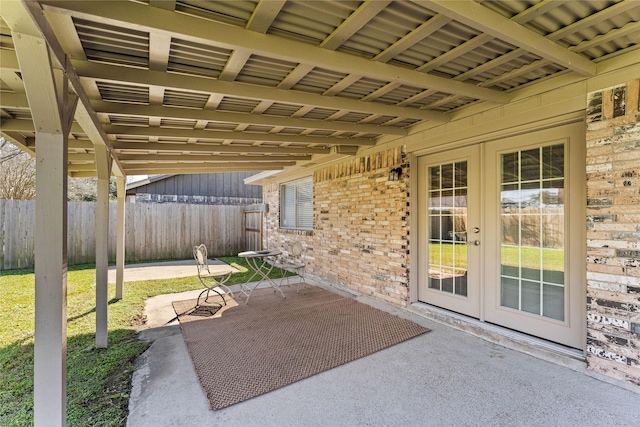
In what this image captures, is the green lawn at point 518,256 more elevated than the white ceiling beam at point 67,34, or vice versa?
the white ceiling beam at point 67,34

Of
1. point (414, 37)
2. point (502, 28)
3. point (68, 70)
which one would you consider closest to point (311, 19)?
point (414, 37)

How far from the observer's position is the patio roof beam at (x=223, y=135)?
12.4 ft

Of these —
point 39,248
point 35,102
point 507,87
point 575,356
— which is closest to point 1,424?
point 39,248

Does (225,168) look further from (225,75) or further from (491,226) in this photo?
(491,226)

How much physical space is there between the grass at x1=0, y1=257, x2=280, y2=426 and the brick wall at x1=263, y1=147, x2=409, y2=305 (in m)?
2.97

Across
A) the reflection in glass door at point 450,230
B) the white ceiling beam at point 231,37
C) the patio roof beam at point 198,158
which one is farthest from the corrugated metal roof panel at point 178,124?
the reflection in glass door at point 450,230

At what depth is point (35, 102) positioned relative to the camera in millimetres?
1709

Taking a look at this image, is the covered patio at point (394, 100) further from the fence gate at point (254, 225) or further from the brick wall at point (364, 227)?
the fence gate at point (254, 225)

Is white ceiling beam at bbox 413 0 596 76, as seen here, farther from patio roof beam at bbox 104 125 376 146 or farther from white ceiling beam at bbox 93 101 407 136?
patio roof beam at bbox 104 125 376 146

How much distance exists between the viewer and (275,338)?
3.48 m

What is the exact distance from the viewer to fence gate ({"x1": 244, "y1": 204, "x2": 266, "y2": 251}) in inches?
389

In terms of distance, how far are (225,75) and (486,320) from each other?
3.77 metres

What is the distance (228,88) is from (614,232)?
3.43 m

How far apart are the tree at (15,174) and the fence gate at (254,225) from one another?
6915 millimetres
